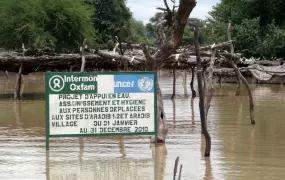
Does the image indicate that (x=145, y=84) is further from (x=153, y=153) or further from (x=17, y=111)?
(x=17, y=111)

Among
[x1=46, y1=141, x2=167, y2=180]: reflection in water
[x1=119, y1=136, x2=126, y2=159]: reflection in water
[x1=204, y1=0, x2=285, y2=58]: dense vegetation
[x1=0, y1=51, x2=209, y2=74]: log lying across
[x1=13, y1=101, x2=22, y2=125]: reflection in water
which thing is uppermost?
[x1=204, y1=0, x2=285, y2=58]: dense vegetation

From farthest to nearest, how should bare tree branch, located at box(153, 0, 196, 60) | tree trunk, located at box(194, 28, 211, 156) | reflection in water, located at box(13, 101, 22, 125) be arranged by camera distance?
reflection in water, located at box(13, 101, 22, 125) < bare tree branch, located at box(153, 0, 196, 60) < tree trunk, located at box(194, 28, 211, 156)

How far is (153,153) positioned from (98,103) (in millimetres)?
1548

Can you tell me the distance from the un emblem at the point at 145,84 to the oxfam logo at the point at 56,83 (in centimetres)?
139

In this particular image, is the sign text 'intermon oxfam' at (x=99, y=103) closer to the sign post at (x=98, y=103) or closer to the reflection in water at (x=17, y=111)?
the sign post at (x=98, y=103)

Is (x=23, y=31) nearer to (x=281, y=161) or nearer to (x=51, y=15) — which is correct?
(x=51, y=15)

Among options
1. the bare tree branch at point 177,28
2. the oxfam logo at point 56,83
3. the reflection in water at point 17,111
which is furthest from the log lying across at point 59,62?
the oxfam logo at point 56,83

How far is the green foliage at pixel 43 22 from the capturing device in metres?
34.5

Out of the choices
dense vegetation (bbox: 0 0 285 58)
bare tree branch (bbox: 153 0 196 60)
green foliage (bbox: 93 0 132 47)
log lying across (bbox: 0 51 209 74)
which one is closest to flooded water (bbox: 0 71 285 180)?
bare tree branch (bbox: 153 0 196 60)

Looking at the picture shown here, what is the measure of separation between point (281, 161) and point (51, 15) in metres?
26.6

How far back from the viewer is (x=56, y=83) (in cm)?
1083

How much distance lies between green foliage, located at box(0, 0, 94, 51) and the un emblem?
2331 cm

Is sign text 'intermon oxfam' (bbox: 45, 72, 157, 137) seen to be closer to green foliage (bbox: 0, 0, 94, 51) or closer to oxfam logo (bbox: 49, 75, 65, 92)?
oxfam logo (bbox: 49, 75, 65, 92)

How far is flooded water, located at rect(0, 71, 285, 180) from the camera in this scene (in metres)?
9.81
